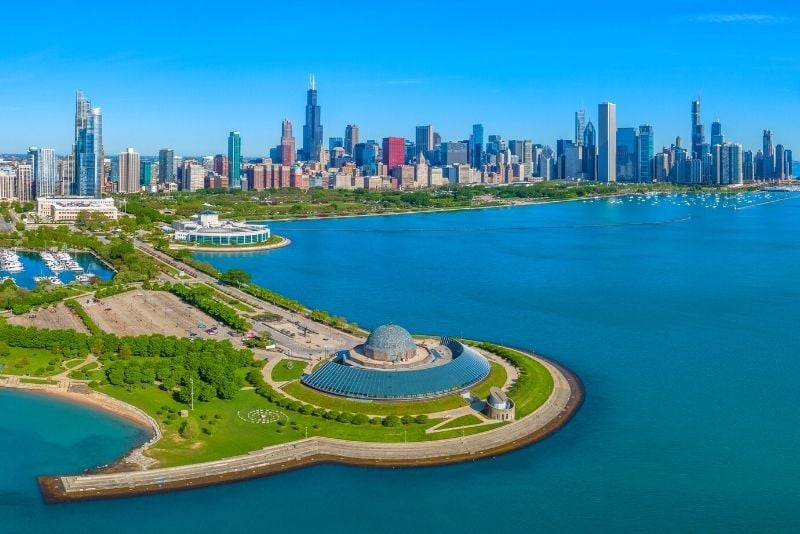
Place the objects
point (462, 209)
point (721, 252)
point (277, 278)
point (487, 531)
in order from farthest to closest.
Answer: point (462, 209) < point (721, 252) < point (277, 278) < point (487, 531)

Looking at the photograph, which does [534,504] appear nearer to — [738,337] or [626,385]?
[626,385]

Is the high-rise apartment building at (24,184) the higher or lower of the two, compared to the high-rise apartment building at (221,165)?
lower

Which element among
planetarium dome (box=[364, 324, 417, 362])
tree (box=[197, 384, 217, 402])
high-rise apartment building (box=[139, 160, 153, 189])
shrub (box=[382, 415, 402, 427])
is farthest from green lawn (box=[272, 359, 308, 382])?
high-rise apartment building (box=[139, 160, 153, 189])

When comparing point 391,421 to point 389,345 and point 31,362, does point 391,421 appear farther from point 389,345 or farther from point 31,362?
point 31,362

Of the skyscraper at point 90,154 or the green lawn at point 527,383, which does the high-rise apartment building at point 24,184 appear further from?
the green lawn at point 527,383

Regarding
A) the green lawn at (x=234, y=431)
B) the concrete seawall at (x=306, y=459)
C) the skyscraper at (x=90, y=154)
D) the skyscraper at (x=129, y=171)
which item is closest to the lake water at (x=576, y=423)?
the concrete seawall at (x=306, y=459)

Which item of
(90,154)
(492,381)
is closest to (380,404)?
(492,381)

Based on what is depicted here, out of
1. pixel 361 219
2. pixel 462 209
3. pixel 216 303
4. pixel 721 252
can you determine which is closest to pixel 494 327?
pixel 216 303
